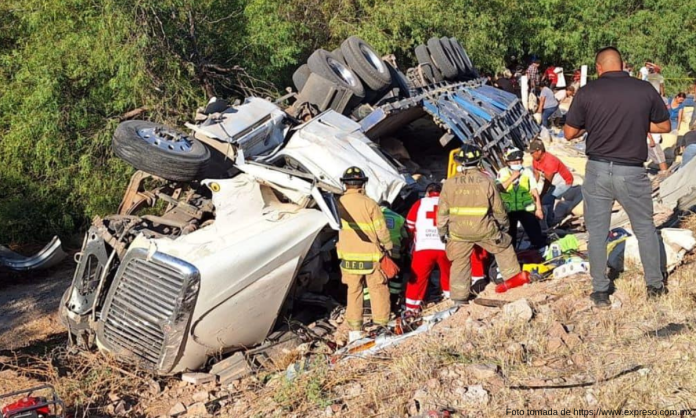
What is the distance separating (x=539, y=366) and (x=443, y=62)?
25.6 ft

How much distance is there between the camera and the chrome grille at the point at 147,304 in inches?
183

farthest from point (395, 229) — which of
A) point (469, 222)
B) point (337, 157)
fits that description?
point (337, 157)

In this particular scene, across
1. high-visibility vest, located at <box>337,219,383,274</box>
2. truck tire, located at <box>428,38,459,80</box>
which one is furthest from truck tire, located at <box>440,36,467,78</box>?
high-visibility vest, located at <box>337,219,383,274</box>

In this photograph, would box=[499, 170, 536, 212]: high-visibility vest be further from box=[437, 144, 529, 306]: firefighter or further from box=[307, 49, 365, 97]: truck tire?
box=[307, 49, 365, 97]: truck tire

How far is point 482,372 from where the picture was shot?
3732 millimetres

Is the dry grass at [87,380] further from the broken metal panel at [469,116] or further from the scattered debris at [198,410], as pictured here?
the broken metal panel at [469,116]

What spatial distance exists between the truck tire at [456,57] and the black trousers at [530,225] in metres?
5.34

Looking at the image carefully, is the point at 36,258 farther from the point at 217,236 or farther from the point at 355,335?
the point at 355,335

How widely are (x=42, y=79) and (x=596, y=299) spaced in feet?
25.1

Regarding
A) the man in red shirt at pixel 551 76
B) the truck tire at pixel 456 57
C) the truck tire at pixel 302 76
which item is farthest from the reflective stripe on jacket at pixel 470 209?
the man in red shirt at pixel 551 76

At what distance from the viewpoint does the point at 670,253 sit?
503 cm

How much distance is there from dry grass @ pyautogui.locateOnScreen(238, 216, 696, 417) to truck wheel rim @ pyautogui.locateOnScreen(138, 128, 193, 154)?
6.89 ft

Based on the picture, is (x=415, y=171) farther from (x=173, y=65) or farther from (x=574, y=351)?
(x=574, y=351)

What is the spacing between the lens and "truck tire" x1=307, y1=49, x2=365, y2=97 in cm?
797
